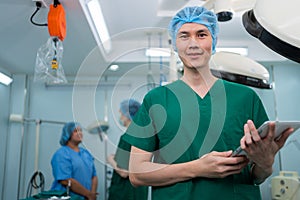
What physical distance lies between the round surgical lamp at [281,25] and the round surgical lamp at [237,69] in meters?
0.32

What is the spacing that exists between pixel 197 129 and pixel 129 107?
0.23m

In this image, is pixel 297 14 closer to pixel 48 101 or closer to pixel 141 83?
pixel 141 83

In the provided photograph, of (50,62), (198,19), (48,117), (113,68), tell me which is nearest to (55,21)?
(50,62)

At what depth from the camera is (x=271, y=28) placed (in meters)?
0.47

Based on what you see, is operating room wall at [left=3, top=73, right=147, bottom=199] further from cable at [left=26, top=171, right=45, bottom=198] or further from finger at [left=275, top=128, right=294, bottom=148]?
finger at [left=275, top=128, right=294, bottom=148]

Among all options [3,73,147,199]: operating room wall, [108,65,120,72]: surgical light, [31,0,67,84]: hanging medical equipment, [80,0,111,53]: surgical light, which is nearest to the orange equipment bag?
[31,0,67,84]: hanging medical equipment

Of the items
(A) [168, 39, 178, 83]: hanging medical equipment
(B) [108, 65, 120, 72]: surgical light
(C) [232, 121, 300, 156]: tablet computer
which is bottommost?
(C) [232, 121, 300, 156]: tablet computer

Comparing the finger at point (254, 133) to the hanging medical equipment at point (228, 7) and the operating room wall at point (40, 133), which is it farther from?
the operating room wall at point (40, 133)

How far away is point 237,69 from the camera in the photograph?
2.75ft

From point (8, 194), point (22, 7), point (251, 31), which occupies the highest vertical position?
point (22, 7)

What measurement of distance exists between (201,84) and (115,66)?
28 centimetres

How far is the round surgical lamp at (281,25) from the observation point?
1.45 ft

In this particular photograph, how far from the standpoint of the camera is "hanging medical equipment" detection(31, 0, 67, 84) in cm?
158

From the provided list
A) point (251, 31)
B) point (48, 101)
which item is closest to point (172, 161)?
point (251, 31)
